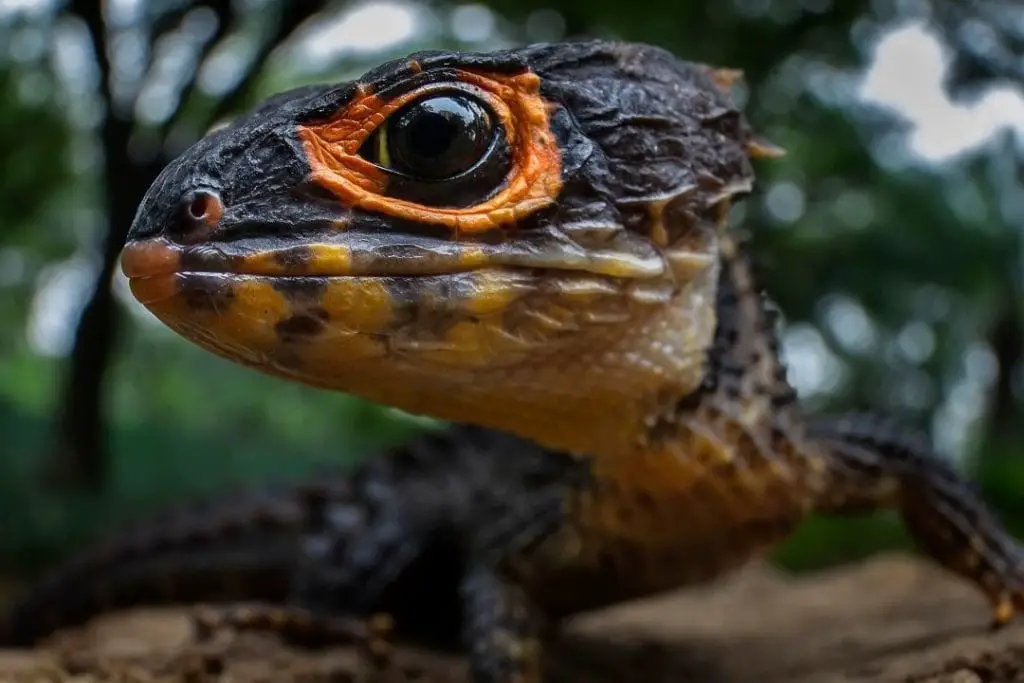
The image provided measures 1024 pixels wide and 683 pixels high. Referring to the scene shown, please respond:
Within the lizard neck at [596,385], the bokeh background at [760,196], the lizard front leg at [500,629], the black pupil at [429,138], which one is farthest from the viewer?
the bokeh background at [760,196]

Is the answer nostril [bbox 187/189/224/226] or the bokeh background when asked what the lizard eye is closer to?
nostril [bbox 187/189/224/226]

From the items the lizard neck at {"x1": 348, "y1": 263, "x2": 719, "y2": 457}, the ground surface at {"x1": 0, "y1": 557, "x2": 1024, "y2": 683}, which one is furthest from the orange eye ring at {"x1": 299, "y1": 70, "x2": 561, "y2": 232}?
the ground surface at {"x1": 0, "y1": 557, "x2": 1024, "y2": 683}

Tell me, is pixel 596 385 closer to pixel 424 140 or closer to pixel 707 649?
pixel 424 140

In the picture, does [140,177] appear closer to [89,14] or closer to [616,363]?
[89,14]

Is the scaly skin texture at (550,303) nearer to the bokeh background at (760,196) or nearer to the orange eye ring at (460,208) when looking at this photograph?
the orange eye ring at (460,208)

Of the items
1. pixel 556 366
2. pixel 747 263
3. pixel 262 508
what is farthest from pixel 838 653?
pixel 262 508

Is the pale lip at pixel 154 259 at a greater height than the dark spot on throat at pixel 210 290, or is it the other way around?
the pale lip at pixel 154 259

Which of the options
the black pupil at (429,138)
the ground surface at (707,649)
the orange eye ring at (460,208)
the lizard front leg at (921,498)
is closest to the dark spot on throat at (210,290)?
the orange eye ring at (460,208)
